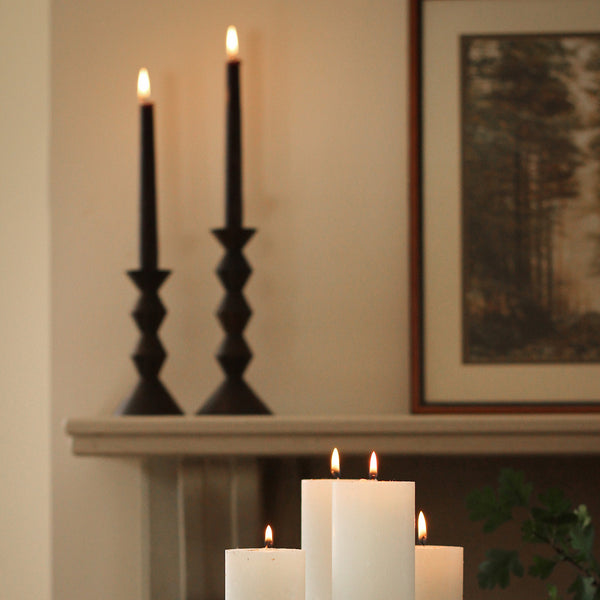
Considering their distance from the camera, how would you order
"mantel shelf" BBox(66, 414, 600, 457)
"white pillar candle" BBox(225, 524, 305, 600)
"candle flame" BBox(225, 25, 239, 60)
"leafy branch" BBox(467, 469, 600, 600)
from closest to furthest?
1. "white pillar candle" BBox(225, 524, 305, 600)
2. "leafy branch" BBox(467, 469, 600, 600)
3. "mantel shelf" BBox(66, 414, 600, 457)
4. "candle flame" BBox(225, 25, 239, 60)

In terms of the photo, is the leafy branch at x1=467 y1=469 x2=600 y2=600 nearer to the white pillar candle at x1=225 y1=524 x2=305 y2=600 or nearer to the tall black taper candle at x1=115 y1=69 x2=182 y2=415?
the white pillar candle at x1=225 y1=524 x2=305 y2=600

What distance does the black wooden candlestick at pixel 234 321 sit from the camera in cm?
113

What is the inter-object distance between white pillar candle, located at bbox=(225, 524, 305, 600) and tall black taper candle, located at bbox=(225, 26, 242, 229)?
0.65 m

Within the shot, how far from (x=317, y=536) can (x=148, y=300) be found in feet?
1.92

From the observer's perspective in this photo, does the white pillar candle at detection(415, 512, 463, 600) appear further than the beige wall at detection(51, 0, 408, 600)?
No

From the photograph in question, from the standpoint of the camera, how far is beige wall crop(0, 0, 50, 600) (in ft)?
4.43

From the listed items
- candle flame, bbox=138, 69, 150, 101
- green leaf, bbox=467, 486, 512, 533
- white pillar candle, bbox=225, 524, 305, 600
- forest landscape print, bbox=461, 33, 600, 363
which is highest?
candle flame, bbox=138, 69, 150, 101

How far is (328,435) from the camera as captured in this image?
1055 millimetres

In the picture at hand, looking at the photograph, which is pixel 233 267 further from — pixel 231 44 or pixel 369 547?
pixel 369 547

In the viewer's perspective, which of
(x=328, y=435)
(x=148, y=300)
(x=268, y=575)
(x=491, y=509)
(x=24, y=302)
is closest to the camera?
(x=268, y=575)

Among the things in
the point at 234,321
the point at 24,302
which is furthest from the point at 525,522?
the point at 24,302

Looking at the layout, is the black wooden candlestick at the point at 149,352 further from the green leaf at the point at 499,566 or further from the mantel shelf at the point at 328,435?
the green leaf at the point at 499,566

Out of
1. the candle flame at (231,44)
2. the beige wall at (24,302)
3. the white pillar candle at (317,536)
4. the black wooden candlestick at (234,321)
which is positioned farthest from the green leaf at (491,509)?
the beige wall at (24,302)

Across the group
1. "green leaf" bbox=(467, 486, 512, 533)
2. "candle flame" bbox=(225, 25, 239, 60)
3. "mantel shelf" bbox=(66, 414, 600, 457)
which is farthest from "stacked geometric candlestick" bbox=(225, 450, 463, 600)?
"candle flame" bbox=(225, 25, 239, 60)
